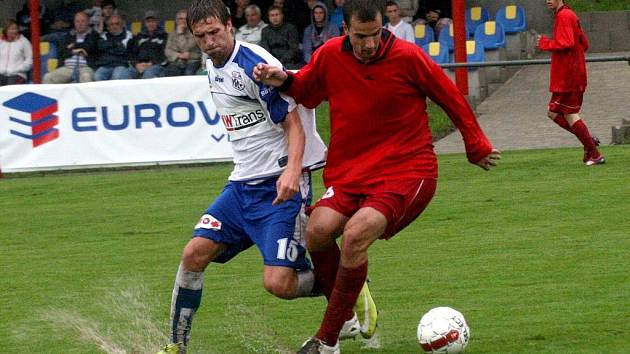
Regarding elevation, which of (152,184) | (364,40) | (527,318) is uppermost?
(364,40)

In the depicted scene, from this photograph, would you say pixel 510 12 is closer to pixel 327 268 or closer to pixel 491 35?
pixel 491 35

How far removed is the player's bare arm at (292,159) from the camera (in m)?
5.98

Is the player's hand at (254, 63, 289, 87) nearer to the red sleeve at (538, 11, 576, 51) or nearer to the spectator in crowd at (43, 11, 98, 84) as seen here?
the red sleeve at (538, 11, 576, 51)

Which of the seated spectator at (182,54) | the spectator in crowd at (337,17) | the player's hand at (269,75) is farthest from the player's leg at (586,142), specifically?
the player's hand at (269,75)

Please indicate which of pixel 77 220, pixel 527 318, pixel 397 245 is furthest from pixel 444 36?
pixel 527 318

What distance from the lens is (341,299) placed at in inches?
233

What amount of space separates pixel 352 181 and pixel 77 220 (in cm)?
675

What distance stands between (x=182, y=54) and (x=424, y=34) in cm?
408

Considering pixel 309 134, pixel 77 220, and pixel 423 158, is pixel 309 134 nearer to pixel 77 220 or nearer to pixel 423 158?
pixel 423 158

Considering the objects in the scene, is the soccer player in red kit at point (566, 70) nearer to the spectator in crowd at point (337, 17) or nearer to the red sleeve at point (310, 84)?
the spectator in crowd at point (337, 17)

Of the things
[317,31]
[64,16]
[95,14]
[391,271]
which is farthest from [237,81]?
[64,16]

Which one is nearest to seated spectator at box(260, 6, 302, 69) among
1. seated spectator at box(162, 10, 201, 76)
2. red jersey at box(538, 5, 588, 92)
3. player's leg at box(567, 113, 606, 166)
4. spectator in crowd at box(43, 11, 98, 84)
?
seated spectator at box(162, 10, 201, 76)

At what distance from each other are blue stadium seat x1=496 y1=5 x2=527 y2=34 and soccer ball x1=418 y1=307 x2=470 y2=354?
51.9ft

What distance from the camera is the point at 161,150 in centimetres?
1574
